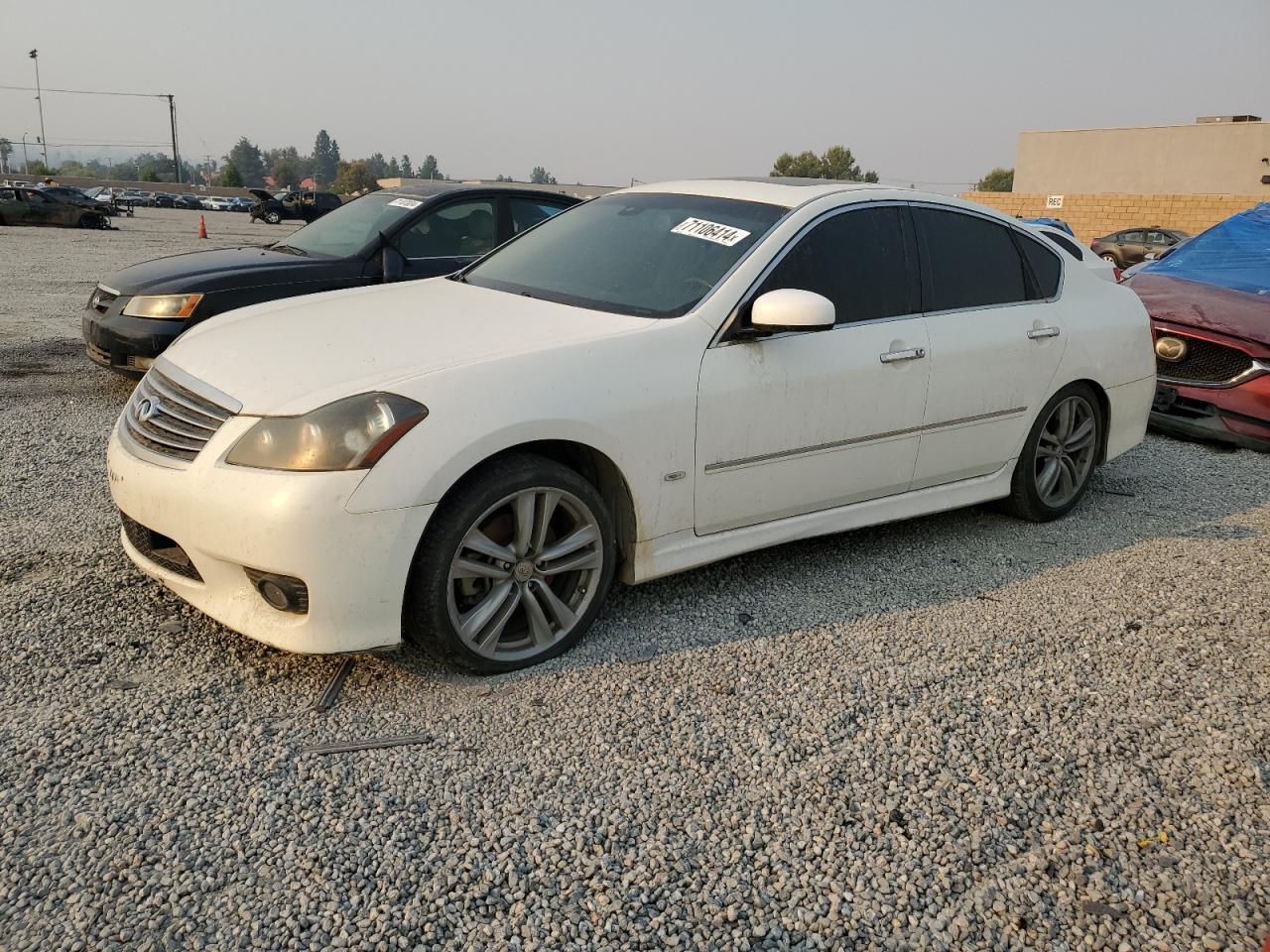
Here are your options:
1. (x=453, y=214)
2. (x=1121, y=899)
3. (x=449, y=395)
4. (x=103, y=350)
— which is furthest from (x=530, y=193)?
(x=1121, y=899)

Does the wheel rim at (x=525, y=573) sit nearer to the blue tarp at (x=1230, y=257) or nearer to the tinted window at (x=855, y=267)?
the tinted window at (x=855, y=267)

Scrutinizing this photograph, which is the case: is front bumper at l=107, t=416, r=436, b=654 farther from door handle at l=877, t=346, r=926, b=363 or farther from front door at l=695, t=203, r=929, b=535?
door handle at l=877, t=346, r=926, b=363

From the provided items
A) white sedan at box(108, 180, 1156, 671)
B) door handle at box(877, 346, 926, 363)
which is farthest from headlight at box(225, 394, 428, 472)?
door handle at box(877, 346, 926, 363)

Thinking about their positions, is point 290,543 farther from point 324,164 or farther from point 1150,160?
point 324,164

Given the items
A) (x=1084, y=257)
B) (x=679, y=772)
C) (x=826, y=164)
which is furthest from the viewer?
(x=826, y=164)

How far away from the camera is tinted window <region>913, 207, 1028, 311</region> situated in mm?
4473

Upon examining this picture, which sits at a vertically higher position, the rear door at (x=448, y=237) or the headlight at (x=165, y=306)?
the rear door at (x=448, y=237)

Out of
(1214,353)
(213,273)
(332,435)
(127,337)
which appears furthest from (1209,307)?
(127,337)

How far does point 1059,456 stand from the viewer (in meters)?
5.11

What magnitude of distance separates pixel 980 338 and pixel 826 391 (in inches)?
40.0

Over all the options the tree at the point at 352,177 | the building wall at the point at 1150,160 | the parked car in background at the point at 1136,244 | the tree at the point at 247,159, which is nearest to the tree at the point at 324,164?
the tree at the point at 247,159

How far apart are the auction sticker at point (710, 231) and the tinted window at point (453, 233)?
129 inches

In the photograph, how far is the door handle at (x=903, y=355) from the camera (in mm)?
4121

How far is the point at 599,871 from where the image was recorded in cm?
244
